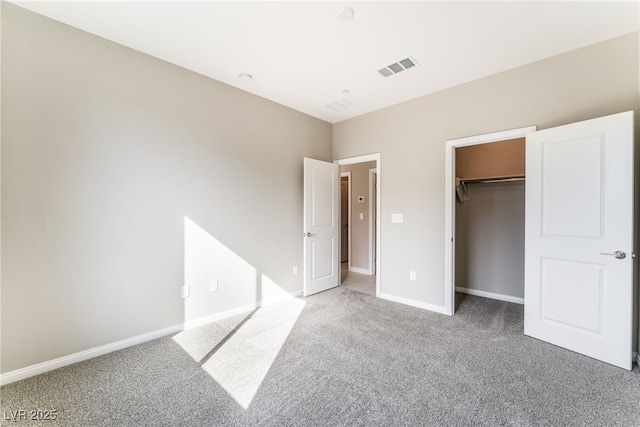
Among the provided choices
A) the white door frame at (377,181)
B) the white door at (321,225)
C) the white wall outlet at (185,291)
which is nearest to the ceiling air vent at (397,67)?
the white door frame at (377,181)

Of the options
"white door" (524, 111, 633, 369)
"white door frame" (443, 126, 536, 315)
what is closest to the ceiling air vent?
"white door frame" (443, 126, 536, 315)

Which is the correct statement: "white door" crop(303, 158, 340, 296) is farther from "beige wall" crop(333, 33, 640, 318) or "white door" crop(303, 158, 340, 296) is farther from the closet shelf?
the closet shelf

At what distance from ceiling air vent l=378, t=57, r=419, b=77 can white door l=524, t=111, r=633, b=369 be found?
4.62 ft

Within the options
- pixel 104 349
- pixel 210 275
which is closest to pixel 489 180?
Result: pixel 210 275

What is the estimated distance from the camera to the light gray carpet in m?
1.61

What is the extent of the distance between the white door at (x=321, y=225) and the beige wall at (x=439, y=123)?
0.58 meters

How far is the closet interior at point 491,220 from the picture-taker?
3.62 m

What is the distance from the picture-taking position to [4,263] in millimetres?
1901

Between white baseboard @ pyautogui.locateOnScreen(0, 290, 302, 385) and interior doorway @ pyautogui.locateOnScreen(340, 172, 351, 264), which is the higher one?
interior doorway @ pyautogui.locateOnScreen(340, 172, 351, 264)

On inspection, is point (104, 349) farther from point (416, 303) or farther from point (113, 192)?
point (416, 303)

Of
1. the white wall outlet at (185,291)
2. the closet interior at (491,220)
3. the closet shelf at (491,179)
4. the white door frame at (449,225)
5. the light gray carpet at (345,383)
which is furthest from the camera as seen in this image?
the closet interior at (491,220)

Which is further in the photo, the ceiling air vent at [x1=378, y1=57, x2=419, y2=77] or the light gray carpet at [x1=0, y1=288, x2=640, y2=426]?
the ceiling air vent at [x1=378, y1=57, x2=419, y2=77]

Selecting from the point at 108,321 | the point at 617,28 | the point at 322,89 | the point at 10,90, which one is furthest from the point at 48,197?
the point at 617,28

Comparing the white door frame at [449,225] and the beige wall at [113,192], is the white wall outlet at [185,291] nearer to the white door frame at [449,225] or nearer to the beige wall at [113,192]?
the beige wall at [113,192]
